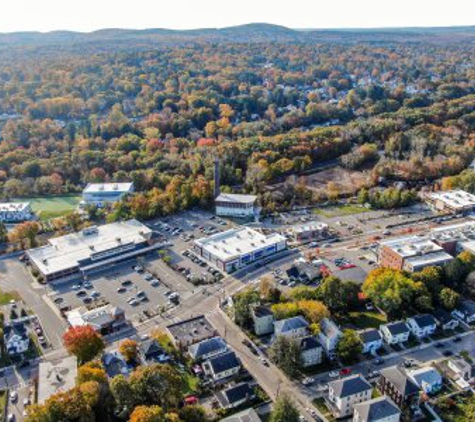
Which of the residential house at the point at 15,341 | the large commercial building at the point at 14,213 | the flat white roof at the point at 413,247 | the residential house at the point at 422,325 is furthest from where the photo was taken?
the large commercial building at the point at 14,213

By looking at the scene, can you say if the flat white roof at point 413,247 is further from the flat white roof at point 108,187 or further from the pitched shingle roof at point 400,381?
the flat white roof at point 108,187

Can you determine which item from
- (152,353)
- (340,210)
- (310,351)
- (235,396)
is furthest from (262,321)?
(340,210)

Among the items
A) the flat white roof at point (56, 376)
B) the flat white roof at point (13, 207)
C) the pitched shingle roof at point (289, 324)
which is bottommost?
the flat white roof at point (56, 376)

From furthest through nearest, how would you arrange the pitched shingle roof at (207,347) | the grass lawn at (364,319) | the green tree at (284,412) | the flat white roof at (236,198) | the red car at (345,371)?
1. the flat white roof at (236,198)
2. the grass lawn at (364,319)
3. the pitched shingle roof at (207,347)
4. the red car at (345,371)
5. the green tree at (284,412)

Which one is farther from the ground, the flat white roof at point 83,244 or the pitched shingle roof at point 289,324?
the pitched shingle roof at point 289,324

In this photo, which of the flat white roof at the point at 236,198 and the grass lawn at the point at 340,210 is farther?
the grass lawn at the point at 340,210

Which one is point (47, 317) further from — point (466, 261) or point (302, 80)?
point (302, 80)

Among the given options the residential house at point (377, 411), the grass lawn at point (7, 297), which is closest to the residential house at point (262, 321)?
the residential house at point (377, 411)
